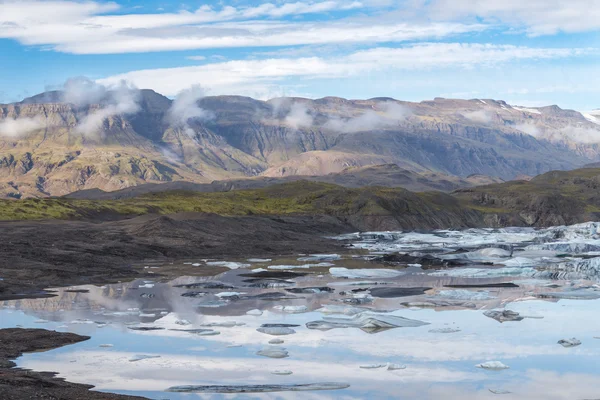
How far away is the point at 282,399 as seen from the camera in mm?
22031

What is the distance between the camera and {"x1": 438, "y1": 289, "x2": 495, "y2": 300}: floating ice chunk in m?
46.3

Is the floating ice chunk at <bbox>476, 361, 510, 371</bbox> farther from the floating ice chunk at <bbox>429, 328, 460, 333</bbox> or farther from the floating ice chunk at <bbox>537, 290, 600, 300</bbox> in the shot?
the floating ice chunk at <bbox>537, 290, 600, 300</bbox>

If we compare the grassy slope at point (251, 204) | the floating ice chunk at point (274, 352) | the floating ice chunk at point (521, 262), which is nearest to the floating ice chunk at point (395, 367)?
Result: the floating ice chunk at point (274, 352)

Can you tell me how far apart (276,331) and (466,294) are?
18.0 meters

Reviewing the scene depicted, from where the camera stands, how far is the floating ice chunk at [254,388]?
905 inches

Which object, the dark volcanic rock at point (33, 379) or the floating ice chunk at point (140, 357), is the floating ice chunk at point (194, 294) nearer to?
the dark volcanic rock at point (33, 379)

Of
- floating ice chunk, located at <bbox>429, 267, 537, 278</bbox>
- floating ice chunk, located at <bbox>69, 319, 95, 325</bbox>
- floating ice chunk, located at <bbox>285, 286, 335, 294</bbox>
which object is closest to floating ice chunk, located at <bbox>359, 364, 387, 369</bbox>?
floating ice chunk, located at <bbox>69, 319, 95, 325</bbox>

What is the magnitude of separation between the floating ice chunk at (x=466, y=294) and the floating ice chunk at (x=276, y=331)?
52.1 feet

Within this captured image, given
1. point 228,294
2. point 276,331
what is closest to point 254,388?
point 276,331

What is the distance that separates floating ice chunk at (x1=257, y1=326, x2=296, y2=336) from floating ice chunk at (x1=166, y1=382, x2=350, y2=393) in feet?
31.5

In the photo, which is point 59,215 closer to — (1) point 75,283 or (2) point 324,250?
(2) point 324,250

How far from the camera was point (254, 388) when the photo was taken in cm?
2319

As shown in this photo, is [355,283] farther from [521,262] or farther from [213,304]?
[521,262]

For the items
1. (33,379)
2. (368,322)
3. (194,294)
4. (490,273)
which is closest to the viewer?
(33,379)
